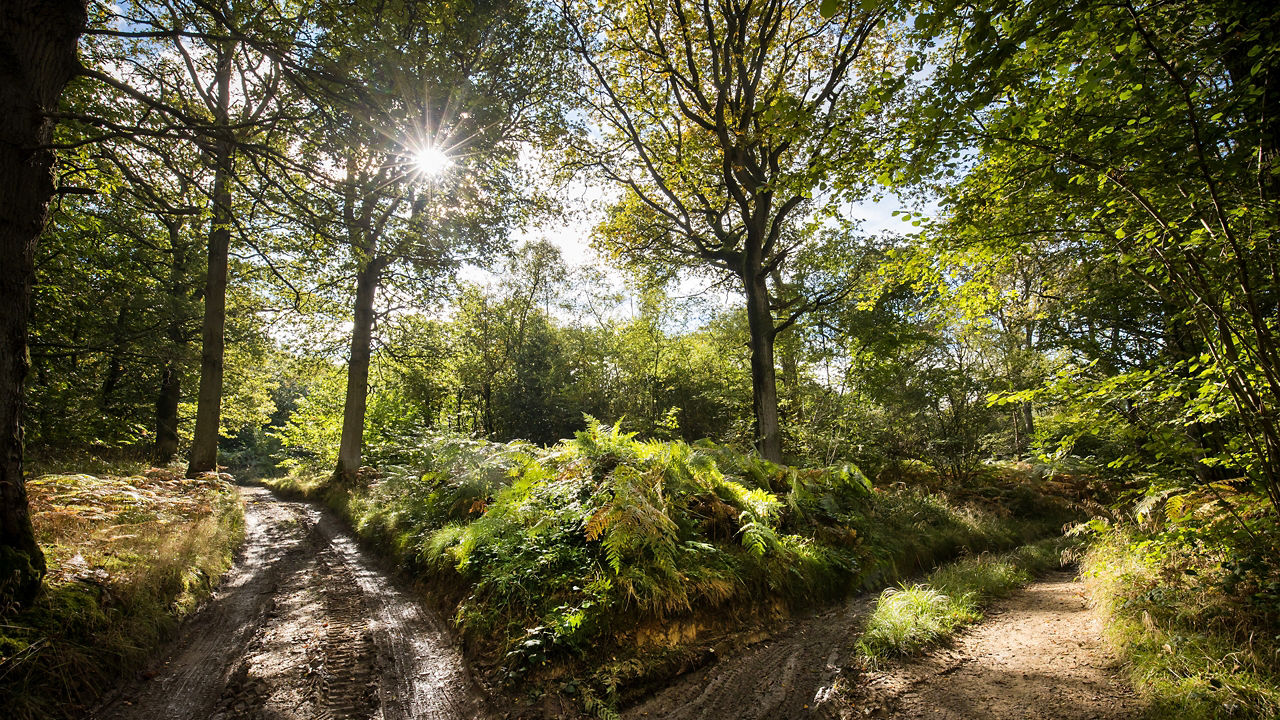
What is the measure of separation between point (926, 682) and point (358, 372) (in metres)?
13.6

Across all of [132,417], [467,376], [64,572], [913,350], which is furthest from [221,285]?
[913,350]

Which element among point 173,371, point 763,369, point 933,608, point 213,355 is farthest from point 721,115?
point 173,371

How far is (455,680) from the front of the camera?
377 cm

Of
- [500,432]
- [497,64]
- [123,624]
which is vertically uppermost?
[497,64]

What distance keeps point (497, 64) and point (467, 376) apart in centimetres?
1235

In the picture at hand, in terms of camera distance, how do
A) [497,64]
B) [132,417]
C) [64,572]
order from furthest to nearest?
[132,417]
[497,64]
[64,572]

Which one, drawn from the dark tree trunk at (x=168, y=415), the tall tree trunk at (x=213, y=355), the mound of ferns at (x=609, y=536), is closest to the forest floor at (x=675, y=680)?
the mound of ferns at (x=609, y=536)

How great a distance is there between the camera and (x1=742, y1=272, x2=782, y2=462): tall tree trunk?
32.8 ft

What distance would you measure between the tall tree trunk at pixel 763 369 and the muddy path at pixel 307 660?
730 cm

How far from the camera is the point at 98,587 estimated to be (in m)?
3.94

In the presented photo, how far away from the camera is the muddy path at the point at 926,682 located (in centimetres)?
323

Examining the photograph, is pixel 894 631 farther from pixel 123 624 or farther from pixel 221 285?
pixel 221 285

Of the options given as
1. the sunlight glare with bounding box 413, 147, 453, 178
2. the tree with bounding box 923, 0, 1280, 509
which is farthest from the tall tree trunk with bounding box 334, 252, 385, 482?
the tree with bounding box 923, 0, 1280, 509

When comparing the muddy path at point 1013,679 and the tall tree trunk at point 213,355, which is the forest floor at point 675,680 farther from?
the tall tree trunk at point 213,355
